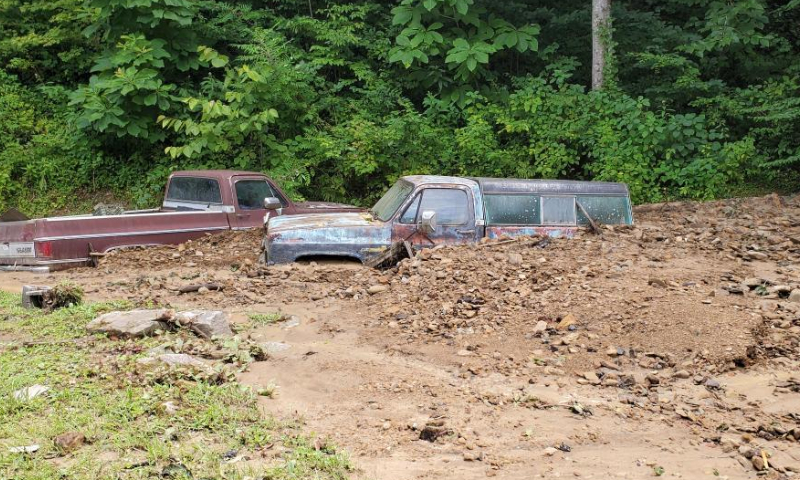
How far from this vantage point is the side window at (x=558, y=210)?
1020 cm

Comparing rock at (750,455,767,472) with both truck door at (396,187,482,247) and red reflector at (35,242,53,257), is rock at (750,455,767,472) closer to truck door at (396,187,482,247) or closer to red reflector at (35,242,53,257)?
truck door at (396,187,482,247)

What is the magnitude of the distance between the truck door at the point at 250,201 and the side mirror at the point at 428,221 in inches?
122

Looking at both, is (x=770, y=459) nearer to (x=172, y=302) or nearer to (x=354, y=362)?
(x=354, y=362)

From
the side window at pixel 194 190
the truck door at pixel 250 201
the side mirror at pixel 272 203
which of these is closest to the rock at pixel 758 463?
the side mirror at pixel 272 203

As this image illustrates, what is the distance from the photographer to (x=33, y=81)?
61.5 ft

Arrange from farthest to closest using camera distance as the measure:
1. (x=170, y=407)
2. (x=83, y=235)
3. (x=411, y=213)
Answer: (x=83, y=235) → (x=411, y=213) → (x=170, y=407)

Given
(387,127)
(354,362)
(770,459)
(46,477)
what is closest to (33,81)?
(387,127)

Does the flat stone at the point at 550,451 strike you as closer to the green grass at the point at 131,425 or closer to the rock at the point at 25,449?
the green grass at the point at 131,425

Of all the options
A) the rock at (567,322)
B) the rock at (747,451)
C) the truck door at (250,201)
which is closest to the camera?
the rock at (747,451)

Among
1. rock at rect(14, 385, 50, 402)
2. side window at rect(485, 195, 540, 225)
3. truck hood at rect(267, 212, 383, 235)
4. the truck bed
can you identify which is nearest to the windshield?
truck hood at rect(267, 212, 383, 235)

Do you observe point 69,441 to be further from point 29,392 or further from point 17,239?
point 17,239

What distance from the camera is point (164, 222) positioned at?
11.3 meters

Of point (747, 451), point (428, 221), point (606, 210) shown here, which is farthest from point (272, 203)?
point (747, 451)

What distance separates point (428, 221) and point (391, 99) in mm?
7572
